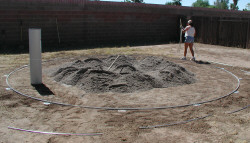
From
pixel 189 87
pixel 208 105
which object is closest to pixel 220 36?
pixel 189 87

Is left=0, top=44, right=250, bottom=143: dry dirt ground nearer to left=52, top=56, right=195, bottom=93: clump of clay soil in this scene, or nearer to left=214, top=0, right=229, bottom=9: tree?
left=52, top=56, right=195, bottom=93: clump of clay soil

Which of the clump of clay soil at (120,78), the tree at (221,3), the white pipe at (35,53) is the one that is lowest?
the clump of clay soil at (120,78)

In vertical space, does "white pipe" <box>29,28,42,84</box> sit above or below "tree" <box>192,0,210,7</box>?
below

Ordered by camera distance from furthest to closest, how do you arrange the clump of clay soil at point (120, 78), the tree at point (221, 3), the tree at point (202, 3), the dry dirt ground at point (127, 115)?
the tree at point (202, 3)
the tree at point (221, 3)
the clump of clay soil at point (120, 78)
the dry dirt ground at point (127, 115)

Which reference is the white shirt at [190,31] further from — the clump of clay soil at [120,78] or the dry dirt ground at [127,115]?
the dry dirt ground at [127,115]

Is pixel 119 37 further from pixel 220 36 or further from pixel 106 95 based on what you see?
pixel 106 95

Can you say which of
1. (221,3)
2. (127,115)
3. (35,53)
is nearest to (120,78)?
(127,115)

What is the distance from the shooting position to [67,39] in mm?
15344

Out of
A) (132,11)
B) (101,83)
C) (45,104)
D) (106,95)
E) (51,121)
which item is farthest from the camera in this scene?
(132,11)

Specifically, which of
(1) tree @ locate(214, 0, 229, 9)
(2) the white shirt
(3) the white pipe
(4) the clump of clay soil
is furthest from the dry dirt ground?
(1) tree @ locate(214, 0, 229, 9)

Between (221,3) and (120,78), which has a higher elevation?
(221,3)

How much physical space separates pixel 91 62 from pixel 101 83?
2.31 metres

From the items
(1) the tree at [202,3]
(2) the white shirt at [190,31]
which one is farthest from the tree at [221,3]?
(2) the white shirt at [190,31]

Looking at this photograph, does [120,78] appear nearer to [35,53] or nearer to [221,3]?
[35,53]
